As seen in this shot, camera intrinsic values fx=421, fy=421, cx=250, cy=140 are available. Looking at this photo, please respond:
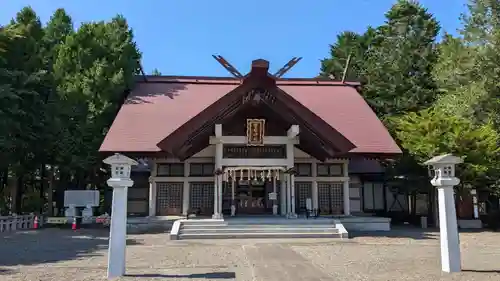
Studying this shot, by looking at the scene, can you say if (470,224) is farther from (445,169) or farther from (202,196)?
(445,169)

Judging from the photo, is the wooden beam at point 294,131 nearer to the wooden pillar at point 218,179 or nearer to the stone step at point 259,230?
the wooden pillar at point 218,179

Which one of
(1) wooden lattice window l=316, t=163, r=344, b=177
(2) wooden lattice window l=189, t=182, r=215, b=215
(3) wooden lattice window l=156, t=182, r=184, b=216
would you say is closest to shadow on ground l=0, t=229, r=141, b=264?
(3) wooden lattice window l=156, t=182, r=184, b=216

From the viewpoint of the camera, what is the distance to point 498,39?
16797 mm

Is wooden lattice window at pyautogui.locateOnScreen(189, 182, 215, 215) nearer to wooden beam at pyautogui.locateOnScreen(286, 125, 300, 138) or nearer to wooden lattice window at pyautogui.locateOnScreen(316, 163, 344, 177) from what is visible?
wooden beam at pyautogui.locateOnScreen(286, 125, 300, 138)

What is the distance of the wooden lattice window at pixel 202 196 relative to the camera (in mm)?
17719

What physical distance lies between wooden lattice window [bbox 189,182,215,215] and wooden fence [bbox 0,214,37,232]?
22.0 ft

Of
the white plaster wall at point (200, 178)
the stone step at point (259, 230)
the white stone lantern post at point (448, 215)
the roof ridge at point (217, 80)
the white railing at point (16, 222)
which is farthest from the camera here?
the roof ridge at point (217, 80)

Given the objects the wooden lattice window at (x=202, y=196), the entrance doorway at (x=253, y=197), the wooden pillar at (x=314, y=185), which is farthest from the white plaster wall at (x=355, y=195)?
the wooden lattice window at (x=202, y=196)

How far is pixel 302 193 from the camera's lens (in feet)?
59.5

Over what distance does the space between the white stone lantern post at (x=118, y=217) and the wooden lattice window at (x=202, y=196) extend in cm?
1016

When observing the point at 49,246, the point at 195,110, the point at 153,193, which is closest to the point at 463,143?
the point at 195,110

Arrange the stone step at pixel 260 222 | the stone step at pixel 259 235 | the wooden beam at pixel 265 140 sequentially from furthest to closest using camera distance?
the wooden beam at pixel 265 140 < the stone step at pixel 260 222 < the stone step at pixel 259 235

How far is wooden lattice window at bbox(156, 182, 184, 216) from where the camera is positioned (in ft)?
57.9

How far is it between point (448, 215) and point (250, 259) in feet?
13.0
